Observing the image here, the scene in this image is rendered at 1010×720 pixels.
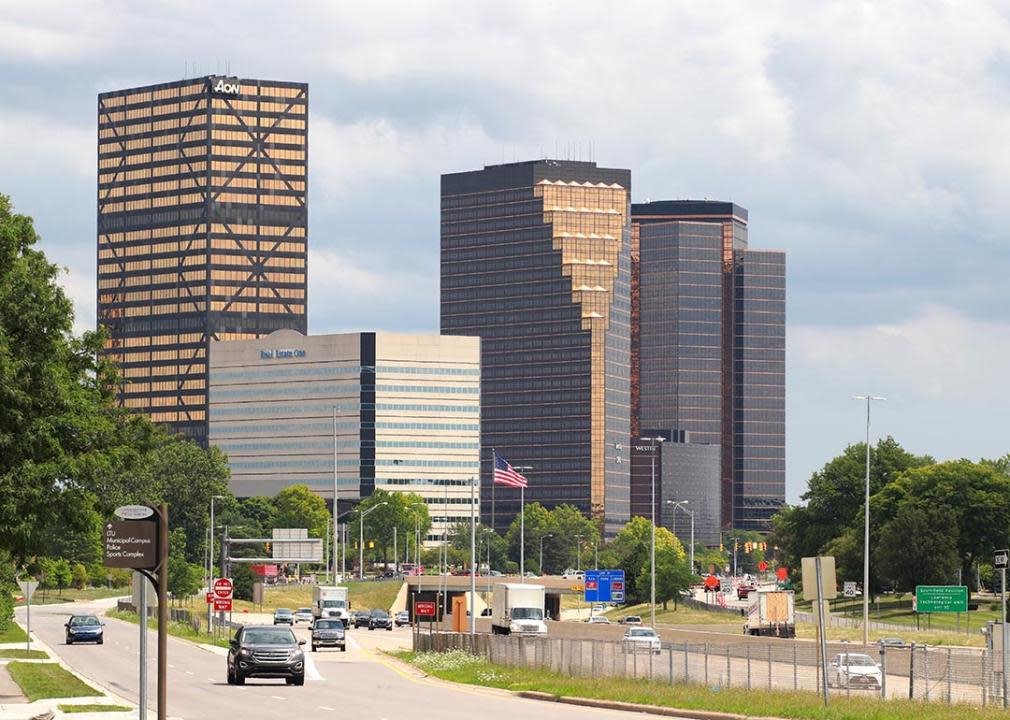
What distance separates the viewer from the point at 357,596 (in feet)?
631

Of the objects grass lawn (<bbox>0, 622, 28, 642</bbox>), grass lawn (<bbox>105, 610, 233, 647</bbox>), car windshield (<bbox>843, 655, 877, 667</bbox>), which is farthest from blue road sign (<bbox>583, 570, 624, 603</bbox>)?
car windshield (<bbox>843, 655, 877, 667</bbox>)

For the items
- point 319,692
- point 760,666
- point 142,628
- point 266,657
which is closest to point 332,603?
point 760,666

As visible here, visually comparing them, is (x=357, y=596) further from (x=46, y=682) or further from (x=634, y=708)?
(x=634, y=708)

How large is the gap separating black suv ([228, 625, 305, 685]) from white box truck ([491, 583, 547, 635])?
129ft

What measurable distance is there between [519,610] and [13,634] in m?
29.1

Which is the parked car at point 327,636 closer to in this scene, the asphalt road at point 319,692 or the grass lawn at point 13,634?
the asphalt road at point 319,692

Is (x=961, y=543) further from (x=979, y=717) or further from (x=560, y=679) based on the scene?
(x=979, y=717)

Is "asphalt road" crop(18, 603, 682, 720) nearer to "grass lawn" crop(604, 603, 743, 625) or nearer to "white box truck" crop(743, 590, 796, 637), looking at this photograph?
"white box truck" crop(743, 590, 796, 637)

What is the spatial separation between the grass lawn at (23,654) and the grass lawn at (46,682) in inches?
216

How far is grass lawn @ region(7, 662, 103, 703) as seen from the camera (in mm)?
50094

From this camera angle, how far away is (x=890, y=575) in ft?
480

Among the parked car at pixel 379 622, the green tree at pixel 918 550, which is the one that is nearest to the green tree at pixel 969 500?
the green tree at pixel 918 550

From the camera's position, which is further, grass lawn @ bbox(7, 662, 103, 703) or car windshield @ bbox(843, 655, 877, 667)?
car windshield @ bbox(843, 655, 877, 667)

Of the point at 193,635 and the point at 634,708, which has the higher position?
the point at 634,708
